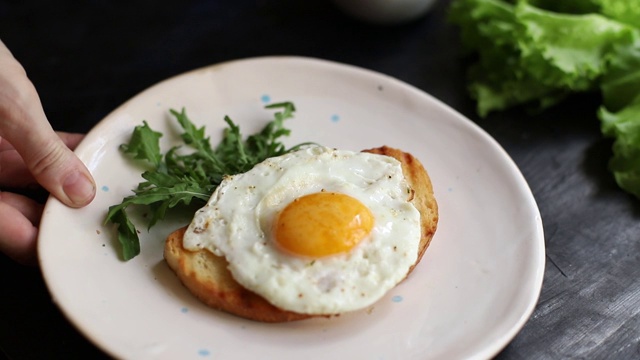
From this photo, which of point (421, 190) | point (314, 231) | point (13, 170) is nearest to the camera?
point (314, 231)

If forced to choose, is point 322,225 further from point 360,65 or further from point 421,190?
point 360,65

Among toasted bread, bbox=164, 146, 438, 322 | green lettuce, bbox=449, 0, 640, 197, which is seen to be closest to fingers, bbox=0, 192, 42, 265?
toasted bread, bbox=164, 146, 438, 322

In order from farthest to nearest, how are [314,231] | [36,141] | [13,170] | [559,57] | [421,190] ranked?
[559,57]
[13,170]
[421,190]
[36,141]
[314,231]

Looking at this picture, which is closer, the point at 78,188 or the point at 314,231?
the point at 314,231

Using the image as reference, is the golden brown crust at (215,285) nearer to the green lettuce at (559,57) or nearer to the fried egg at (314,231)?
the fried egg at (314,231)

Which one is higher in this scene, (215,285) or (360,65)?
(215,285)

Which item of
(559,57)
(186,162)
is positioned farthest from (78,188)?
(559,57)

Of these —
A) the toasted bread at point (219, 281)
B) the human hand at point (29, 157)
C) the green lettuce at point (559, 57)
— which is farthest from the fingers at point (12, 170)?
the green lettuce at point (559, 57)
